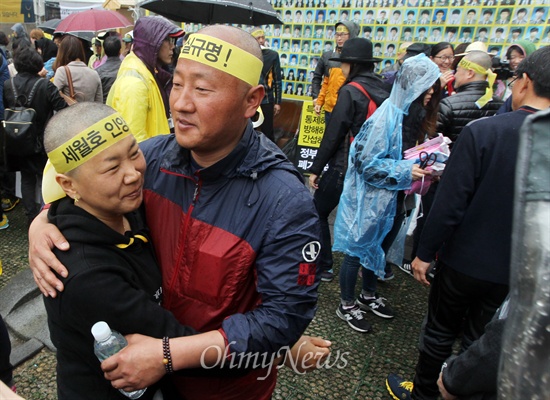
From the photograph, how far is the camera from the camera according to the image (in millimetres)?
5035

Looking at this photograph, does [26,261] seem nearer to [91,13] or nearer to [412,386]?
[412,386]

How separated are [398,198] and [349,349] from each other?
4.45 feet

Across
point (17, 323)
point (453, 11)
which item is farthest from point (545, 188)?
point (453, 11)

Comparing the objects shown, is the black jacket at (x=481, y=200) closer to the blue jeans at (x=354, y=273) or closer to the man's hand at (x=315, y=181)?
the blue jeans at (x=354, y=273)

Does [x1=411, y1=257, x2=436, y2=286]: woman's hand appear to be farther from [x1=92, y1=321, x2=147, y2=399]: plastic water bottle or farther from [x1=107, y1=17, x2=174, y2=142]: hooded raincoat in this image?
[x1=107, y1=17, x2=174, y2=142]: hooded raincoat

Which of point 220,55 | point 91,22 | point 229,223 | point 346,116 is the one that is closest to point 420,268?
point 346,116

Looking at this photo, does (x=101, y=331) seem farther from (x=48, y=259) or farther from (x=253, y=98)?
(x=253, y=98)

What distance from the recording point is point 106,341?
1.20 m

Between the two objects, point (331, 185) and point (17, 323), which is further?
point (331, 185)

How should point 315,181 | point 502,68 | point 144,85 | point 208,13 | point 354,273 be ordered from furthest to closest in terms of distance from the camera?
point 208,13, point 502,68, point 315,181, point 354,273, point 144,85

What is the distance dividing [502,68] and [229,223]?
17.0 ft

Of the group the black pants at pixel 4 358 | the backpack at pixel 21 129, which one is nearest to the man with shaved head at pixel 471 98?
the black pants at pixel 4 358

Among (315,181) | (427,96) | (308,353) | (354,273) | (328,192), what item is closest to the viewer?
(308,353)

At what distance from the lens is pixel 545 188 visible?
1.70ft
